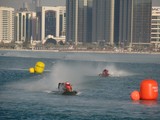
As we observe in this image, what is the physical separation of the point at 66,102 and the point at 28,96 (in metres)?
6.08

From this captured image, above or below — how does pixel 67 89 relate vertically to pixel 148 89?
below

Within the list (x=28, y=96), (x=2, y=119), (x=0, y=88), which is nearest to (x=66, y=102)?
(x=28, y=96)

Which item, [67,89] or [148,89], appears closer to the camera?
[148,89]

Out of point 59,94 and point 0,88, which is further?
point 0,88

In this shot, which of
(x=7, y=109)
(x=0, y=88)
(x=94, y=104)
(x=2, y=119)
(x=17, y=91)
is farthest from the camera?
(x=0, y=88)

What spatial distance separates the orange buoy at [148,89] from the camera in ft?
190

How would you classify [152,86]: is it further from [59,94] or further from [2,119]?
[2,119]

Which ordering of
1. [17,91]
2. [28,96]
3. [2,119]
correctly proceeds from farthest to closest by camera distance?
[17,91] < [28,96] < [2,119]

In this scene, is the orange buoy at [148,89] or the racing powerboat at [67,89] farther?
the racing powerboat at [67,89]

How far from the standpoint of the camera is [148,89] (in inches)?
2301

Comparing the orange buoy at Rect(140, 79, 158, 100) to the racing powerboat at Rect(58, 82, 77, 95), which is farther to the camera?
the racing powerboat at Rect(58, 82, 77, 95)

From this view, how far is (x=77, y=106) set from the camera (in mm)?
55500

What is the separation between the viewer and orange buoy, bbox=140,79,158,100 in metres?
58.0

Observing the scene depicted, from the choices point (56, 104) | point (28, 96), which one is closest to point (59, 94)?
point (28, 96)
